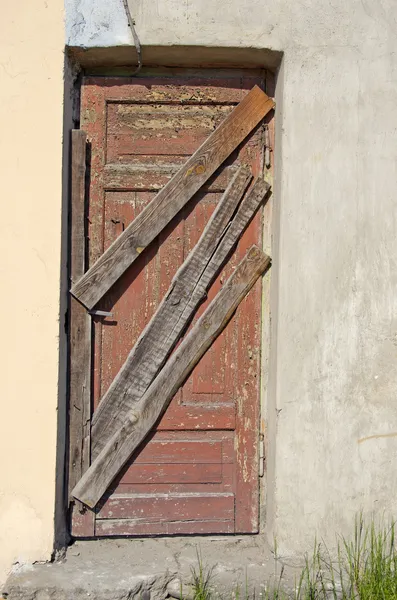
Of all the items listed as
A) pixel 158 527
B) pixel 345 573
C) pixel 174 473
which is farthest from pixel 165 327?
pixel 345 573

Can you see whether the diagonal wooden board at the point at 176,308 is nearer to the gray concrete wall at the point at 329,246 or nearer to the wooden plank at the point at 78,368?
the wooden plank at the point at 78,368

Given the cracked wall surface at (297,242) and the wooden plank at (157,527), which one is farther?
the wooden plank at (157,527)

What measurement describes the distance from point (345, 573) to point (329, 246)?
60.1 inches

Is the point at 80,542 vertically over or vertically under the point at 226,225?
under

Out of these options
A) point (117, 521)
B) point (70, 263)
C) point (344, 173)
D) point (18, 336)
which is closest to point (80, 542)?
point (117, 521)

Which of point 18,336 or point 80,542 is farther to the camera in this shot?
point 80,542

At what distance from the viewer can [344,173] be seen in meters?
2.89

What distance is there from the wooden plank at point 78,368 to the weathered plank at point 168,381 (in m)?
0.08

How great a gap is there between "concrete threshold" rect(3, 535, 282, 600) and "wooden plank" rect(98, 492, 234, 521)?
0.13 metres

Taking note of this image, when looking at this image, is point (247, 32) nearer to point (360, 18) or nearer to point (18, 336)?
point (360, 18)

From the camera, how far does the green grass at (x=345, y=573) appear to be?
267 cm

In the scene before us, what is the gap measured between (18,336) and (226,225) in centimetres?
114

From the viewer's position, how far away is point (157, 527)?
9.99 feet

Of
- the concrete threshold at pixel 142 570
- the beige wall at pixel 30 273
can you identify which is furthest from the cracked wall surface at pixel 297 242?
the concrete threshold at pixel 142 570
